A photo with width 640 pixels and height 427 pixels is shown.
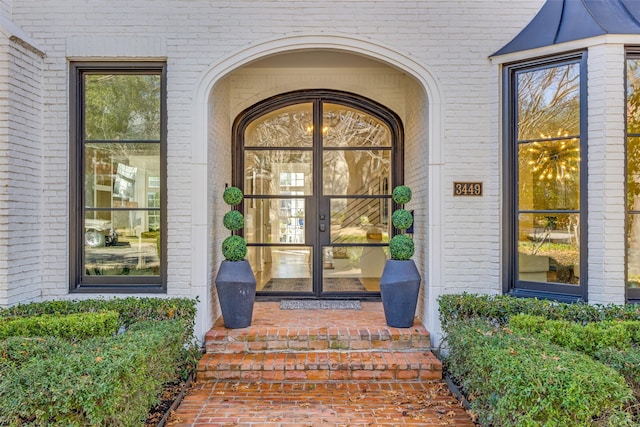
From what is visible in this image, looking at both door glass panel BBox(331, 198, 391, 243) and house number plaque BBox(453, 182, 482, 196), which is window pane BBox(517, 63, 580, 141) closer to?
house number plaque BBox(453, 182, 482, 196)

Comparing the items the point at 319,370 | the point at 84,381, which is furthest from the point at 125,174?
the point at 319,370

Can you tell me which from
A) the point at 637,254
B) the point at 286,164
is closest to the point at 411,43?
the point at 286,164

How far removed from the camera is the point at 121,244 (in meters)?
4.34

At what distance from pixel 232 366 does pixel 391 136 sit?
3.61m

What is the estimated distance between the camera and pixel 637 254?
3725mm

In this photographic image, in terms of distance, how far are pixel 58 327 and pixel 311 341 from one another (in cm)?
218

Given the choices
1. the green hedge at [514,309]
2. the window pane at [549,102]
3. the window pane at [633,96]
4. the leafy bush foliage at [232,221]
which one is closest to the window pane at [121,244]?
the leafy bush foliage at [232,221]

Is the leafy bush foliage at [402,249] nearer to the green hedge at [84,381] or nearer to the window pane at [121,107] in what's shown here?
the green hedge at [84,381]

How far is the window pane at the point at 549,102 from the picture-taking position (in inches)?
151

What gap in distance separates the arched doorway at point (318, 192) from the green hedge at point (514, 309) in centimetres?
179

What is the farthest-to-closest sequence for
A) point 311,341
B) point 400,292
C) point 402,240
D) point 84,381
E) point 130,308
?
point 402,240
point 400,292
point 311,341
point 130,308
point 84,381

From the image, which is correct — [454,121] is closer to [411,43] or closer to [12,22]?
[411,43]

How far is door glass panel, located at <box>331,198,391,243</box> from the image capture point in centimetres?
554

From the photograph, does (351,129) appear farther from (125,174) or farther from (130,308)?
(130,308)
